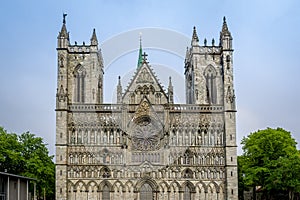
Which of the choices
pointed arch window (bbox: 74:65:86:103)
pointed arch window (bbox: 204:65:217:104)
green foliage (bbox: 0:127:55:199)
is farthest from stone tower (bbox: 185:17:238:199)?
green foliage (bbox: 0:127:55:199)

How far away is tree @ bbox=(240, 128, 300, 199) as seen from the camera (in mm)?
50191

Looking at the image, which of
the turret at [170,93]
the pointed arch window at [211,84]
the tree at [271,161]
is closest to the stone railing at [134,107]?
the turret at [170,93]

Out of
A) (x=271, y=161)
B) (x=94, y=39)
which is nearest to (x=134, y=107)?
(x=94, y=39)

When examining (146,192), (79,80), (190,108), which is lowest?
(146,192)

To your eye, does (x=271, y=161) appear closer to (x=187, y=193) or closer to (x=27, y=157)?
(x=187, y=193)

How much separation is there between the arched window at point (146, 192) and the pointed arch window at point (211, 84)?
1218cm

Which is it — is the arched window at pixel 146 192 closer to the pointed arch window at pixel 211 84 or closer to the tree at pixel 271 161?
the tree at pixel 271 161

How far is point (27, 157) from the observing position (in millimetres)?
55031

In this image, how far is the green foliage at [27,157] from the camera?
52662 millimetres

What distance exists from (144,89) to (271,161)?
53.7ft

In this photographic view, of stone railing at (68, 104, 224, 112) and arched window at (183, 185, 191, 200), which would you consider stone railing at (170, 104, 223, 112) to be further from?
arched window at (183, 185, 191, 200)

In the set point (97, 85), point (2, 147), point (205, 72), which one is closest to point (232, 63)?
point (205, 72)

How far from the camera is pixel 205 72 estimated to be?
56.2 metres

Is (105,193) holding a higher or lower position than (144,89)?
lower
